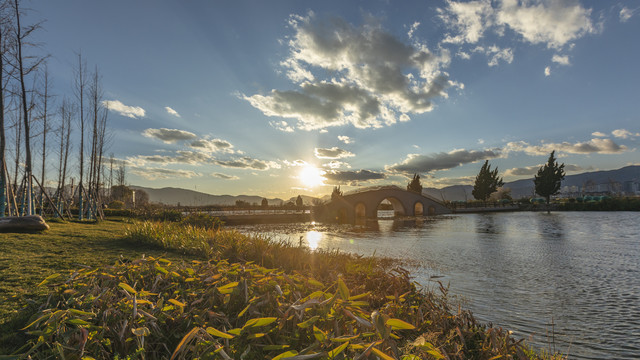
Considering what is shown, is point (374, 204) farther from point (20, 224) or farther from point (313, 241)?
point (20, 224)

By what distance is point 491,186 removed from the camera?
7825 cm

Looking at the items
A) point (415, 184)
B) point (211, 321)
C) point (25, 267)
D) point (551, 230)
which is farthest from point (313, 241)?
point (415, 184)

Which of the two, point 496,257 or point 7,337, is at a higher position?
point 7,337

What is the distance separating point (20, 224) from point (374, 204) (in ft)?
169

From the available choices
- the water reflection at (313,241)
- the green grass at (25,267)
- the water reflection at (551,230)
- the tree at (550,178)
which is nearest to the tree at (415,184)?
the tree at (550,178)

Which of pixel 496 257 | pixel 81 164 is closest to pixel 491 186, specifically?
pixel 496 257

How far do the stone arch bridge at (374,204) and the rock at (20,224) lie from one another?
42387mm

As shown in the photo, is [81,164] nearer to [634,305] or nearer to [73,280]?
Result: [73,280]

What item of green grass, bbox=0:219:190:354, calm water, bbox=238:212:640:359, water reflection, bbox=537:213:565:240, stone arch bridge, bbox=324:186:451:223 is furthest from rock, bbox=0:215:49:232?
stone arch bridge, bbox=324:186:451:223

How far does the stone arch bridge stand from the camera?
5397cm

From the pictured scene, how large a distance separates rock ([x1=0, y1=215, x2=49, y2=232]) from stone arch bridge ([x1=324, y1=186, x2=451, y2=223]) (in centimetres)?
4239

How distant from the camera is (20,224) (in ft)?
31.4

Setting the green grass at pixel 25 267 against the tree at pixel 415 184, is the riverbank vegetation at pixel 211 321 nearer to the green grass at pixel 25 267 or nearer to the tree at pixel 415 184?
the green grass at pixel 25 267

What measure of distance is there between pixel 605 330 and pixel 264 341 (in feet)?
26.0
